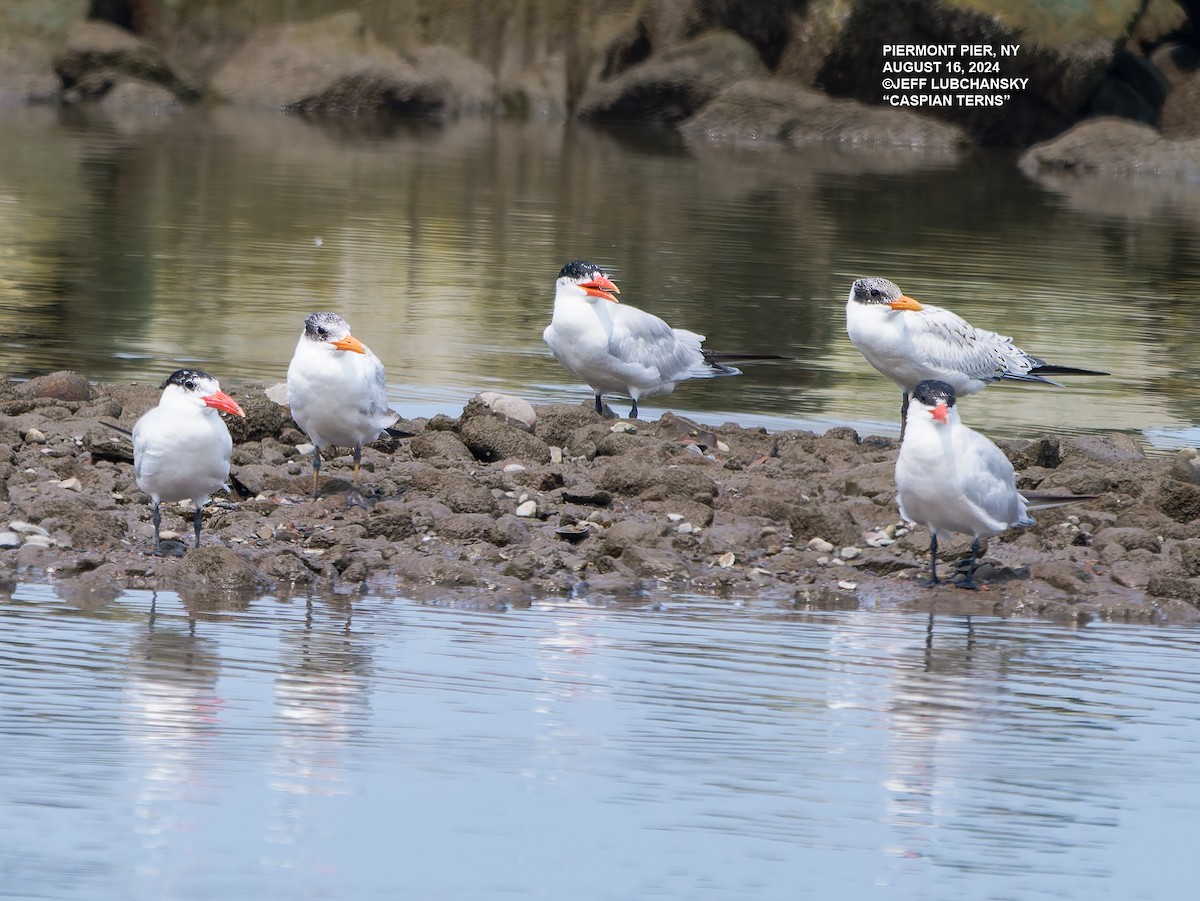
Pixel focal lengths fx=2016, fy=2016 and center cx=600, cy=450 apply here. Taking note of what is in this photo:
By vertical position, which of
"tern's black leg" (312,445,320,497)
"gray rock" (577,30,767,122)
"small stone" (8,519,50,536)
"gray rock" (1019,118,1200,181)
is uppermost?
"gray rock" (577,30,767,122)

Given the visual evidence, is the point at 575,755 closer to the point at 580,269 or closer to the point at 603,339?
the point at 603,339

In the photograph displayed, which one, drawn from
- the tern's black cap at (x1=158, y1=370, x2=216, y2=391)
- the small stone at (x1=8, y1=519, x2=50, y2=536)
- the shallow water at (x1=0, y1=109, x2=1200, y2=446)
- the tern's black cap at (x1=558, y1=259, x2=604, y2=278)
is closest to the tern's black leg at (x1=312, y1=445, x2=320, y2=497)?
the tern's black cap at (x1=158, y1=370, x2=216, y2=391)

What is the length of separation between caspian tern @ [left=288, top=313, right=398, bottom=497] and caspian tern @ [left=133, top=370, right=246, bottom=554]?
2.53ft

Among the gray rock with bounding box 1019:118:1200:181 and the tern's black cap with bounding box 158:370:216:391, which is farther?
the gray rock with bounding box 1019:118:1200:181

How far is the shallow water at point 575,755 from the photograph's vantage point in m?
4.47

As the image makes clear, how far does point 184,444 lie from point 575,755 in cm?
246

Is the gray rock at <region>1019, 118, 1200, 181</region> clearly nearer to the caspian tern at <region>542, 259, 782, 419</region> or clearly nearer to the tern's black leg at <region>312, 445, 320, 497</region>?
the caspian tern at <region>542, 259, 782, 419</region>

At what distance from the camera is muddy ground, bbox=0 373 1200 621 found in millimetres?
7180

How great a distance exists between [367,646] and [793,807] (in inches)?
71.6

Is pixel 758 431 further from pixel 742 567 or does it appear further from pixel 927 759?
pixel 927 759

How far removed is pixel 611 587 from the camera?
7242mm

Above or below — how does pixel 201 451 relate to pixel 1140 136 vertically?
below

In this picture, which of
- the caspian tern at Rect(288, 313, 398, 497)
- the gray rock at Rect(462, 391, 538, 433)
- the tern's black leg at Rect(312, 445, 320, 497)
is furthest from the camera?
the gray rock at Rect(462, 391, 538, 433)

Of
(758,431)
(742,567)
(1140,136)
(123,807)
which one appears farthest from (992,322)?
(1140,136)
